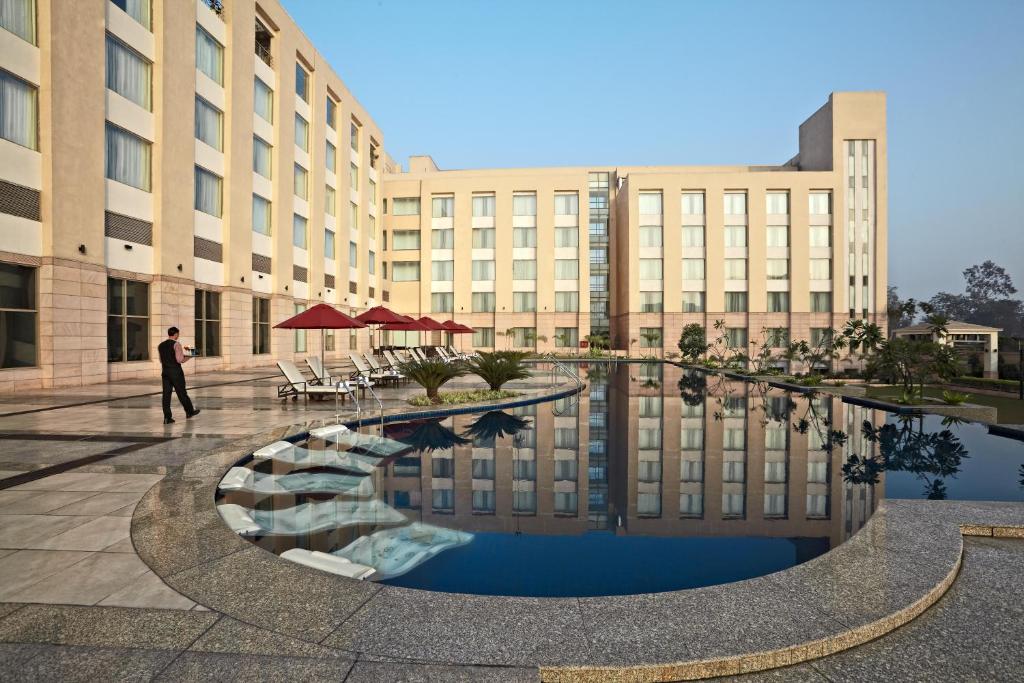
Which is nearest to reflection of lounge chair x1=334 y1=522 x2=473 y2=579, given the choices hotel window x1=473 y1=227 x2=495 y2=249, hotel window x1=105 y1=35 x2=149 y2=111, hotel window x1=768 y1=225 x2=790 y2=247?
hotel window x1=105 y1=35 x2=149 y2=111

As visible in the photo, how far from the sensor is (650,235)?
47.1 m

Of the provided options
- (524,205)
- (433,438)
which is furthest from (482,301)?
(433,438)

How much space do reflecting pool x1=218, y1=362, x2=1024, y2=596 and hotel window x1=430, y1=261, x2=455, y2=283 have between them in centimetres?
3852

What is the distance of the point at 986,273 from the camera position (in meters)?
113

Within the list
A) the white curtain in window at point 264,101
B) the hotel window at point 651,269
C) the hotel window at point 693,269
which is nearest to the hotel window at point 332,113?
the white curtain in window at point 264,101

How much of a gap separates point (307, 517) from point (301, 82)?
31636mm

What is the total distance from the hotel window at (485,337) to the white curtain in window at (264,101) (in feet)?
84.5

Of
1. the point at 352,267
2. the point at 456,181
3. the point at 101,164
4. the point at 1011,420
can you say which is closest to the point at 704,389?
the point at 1011,420

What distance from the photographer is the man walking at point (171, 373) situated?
9.80 metres

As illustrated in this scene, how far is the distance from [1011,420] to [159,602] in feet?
58.8

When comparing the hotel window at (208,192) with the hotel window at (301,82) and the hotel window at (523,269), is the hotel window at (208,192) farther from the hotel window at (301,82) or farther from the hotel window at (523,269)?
the hotel window at (523,269)

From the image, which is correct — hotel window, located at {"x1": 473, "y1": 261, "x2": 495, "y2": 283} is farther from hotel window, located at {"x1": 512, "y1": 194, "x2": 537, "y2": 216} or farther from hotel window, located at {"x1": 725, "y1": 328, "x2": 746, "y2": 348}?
hotel window, located at {"x1": 725, "y1": 328, "x2": 746, "y2": 348}

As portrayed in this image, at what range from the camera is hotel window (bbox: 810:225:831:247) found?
152 ft

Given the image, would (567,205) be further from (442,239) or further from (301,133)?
(301,133)
